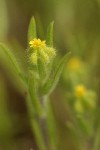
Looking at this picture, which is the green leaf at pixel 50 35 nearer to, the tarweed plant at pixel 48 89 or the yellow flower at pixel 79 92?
the tarweed plant at pixel 48 89

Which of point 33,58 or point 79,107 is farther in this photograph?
point 79,107

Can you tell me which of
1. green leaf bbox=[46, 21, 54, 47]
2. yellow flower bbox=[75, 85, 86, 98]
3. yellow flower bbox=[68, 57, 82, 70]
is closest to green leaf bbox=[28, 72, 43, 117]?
green leaf bbox=[46, 21, 54, 47]

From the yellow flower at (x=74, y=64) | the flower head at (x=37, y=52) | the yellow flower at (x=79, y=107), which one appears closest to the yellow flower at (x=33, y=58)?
the flower head at (x=37, y=52)

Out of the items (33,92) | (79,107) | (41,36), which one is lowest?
(33,92)

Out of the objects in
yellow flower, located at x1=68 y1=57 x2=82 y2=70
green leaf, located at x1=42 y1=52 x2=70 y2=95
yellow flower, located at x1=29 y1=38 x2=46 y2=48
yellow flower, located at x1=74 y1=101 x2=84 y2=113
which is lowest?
green leaf, located at x1=42 y1=52 x2=70 y2=95

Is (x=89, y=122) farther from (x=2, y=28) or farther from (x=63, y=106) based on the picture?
(x=2, y=28)

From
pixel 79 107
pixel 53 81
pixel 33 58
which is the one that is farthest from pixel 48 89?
pixel 79 107

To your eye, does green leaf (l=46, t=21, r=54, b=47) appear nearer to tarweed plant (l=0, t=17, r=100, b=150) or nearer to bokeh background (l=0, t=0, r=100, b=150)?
tarweed plant (l=0, t=17, r=100, b=150)

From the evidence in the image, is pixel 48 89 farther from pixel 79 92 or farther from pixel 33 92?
pixel 79 92
